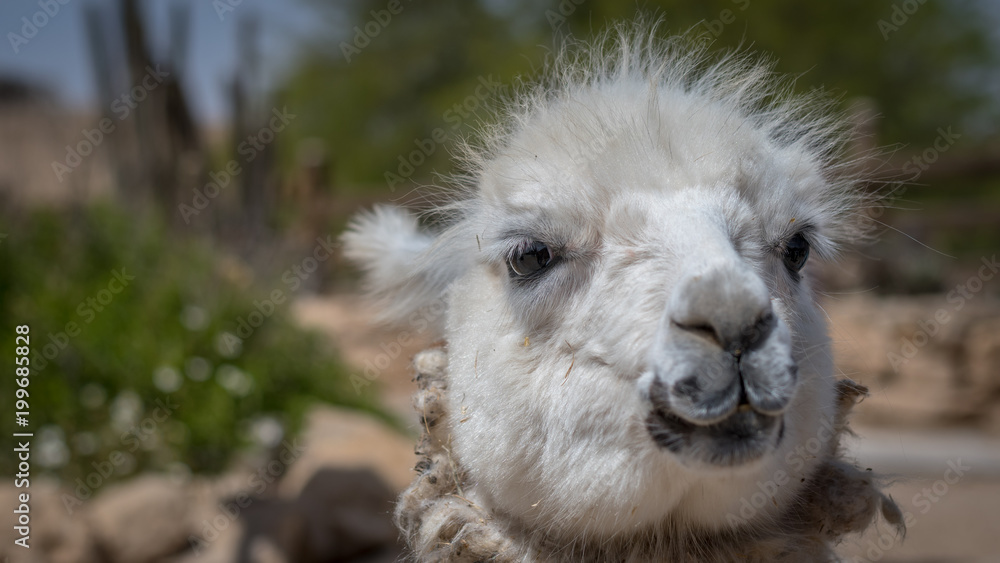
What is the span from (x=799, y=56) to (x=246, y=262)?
1521cm

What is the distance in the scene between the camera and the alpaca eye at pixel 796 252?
1.77 meters

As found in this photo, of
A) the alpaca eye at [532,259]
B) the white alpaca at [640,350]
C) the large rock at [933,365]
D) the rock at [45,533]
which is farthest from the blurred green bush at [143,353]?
the large rock at [933,365]

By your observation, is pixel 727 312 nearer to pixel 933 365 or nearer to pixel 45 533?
pixel 45 533

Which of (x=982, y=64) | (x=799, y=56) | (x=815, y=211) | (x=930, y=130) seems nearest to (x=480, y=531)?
(x=815, y=211)

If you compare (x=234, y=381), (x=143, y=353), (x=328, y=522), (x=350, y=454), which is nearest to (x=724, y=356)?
(x=328, y=522)

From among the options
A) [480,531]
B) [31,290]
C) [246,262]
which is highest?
[246,262]

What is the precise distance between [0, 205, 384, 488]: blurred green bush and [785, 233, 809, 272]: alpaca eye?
4680mm

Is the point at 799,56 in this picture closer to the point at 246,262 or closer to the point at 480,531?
the point at 246,262

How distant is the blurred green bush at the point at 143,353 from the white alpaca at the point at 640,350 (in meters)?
4.10

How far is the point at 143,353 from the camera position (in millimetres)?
5758

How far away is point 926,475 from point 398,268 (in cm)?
550

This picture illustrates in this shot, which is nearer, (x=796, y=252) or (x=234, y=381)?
(x=796, y=252)

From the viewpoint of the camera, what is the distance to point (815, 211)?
73.2 inches

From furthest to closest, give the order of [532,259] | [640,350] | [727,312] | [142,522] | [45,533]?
[142,522] → [45,533] → [532,259] → [640,350] → [727,312]
